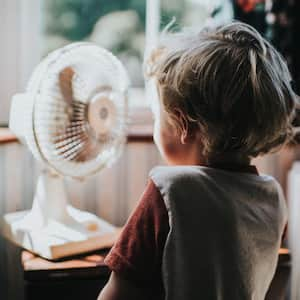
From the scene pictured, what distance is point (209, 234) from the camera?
1.01 meters

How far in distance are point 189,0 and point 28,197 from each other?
76cm

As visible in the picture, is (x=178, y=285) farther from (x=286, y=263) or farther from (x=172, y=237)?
(x=286, y=263)

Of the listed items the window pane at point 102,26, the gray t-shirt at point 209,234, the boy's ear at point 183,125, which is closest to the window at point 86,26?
the window pane at point 102,26

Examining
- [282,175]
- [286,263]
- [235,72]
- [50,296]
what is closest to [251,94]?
[235,72]

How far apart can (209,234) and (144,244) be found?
0.37 feet

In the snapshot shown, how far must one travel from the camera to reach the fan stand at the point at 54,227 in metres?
1.31

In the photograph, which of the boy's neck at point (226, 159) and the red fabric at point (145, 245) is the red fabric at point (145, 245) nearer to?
the red fabric at point (145, 245)

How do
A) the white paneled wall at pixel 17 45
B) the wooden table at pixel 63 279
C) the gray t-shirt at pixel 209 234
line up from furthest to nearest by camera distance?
the white paneled wall at pixel 17 45, the wooden table at pixel 63 279, the gray t-shirt at pixel 209 234

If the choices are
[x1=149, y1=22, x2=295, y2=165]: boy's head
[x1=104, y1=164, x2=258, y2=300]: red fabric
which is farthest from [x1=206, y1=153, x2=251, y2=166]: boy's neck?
[x1=104, y1=164, x2=258, y2=300]: red fabric

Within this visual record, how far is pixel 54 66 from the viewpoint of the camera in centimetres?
123

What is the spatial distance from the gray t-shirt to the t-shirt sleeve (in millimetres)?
15

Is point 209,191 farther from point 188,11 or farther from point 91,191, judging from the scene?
point 188,11

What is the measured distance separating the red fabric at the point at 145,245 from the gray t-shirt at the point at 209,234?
15mm

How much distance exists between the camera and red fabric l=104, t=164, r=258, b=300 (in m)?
1.00
